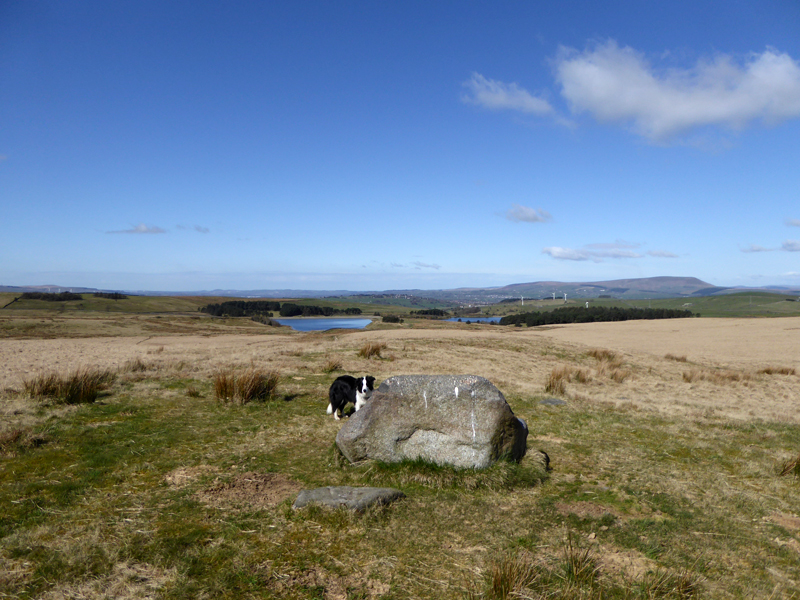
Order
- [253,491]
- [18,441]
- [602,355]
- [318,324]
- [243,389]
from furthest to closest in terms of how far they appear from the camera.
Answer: [318,324] < [602,355] < [243,389] < [18,441] < [253,491]

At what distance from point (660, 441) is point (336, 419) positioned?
24.1 ft

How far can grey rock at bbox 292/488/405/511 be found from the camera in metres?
5.53

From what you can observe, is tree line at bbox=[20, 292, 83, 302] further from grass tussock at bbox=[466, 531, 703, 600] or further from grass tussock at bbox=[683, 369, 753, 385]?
grass tussock at bbox=[466, 531, 703, 600]

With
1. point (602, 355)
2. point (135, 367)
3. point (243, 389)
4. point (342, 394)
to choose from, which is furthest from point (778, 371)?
point (135, 367)

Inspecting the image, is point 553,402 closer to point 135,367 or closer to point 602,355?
point 135,367

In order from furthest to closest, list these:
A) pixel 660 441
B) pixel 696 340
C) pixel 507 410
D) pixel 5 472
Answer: pixel 696 340, pixel 660 441, pixel 507 410, pixel 5 472

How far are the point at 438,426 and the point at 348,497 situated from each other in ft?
6.44

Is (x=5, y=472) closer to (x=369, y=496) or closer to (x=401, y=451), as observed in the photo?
(x=369, y=496)

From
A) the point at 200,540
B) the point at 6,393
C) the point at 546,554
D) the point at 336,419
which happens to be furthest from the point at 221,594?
the point at 6,393

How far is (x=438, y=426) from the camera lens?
7.00m

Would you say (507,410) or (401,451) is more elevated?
(507,410)

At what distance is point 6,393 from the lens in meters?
10.5

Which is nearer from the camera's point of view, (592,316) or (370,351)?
(370,351)

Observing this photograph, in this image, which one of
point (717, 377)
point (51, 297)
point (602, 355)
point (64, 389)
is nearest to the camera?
point (64, 389)
